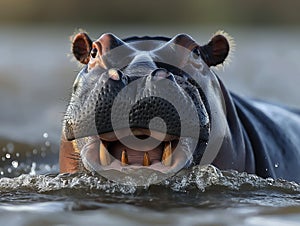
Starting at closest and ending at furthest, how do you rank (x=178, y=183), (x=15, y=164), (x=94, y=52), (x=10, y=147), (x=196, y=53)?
(x=178, y=183), (x=94, y=52), (x=196, y=53), (x=15, y=164), (x=10, y=147)

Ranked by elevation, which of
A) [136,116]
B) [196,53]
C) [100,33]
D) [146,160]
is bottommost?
[146,160]

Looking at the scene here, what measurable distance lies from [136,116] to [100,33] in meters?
14.9

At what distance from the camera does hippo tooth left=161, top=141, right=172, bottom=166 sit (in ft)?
13.6

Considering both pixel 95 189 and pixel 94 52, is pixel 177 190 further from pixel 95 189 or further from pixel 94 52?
pixel 94 52

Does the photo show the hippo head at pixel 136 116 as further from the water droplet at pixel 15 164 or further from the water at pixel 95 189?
the water droplet at pixel 15 164

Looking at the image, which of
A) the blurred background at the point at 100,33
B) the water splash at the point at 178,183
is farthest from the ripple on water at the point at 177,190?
the blurred background at the point at 100,33

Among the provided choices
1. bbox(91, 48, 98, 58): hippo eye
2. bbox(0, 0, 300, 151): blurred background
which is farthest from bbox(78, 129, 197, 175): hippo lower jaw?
bbox(0, 0, 300, 151): blurred background

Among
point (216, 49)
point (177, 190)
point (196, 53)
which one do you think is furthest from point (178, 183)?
point (216, 49)

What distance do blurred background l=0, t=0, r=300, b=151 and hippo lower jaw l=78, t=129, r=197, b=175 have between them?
1638 millimetres

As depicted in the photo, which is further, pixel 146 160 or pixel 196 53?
pixel 196 53

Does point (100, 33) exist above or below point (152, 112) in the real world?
above

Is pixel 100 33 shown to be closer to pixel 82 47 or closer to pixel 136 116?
pixel 82 47

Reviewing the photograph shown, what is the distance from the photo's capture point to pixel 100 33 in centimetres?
1886

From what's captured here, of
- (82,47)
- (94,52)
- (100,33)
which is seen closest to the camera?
(94,52)
